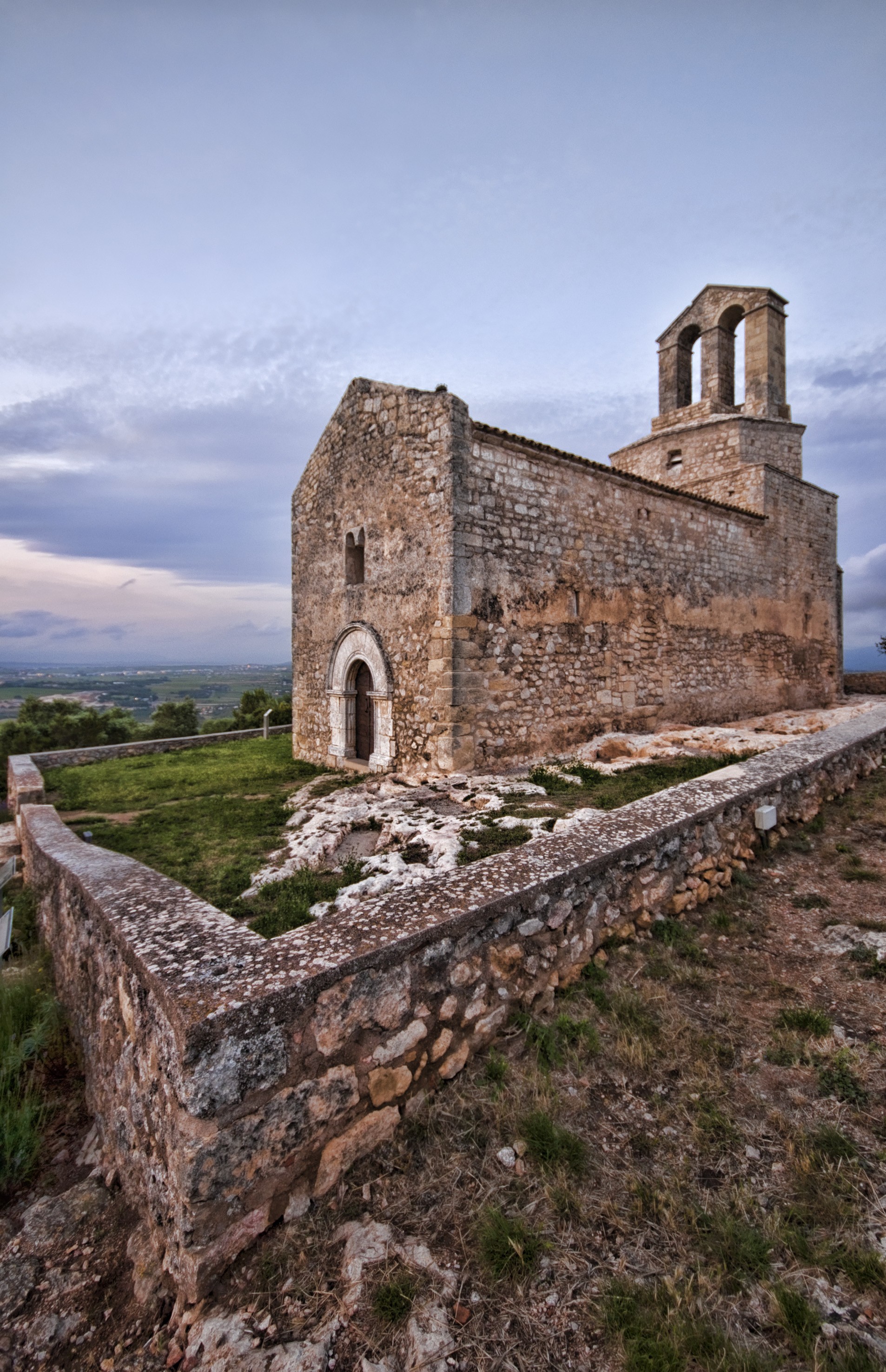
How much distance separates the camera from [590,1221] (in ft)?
6.60

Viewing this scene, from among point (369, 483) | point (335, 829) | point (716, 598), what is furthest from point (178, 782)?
point (716, 598)

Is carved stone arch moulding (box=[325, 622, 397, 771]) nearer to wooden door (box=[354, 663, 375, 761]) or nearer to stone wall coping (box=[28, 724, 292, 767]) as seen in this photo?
wooden door (box=[354, 663, 375, 761])

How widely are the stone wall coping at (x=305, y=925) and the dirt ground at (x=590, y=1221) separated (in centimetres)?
68

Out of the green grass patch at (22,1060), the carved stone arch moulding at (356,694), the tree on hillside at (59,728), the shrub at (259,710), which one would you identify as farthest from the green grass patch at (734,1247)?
the tree on hillside at (59,728)

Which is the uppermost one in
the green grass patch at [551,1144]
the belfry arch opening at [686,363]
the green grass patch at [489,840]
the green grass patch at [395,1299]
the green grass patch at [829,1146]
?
the belfry arch opening at [686,363]

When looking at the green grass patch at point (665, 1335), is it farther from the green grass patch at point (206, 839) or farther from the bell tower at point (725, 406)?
the bell tower at point (725, 406)

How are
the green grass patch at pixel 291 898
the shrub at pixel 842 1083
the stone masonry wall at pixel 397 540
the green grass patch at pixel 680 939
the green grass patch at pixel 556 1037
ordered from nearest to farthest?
the shrub at pixel 842 1083
the green grass patch at pixel 556 1037
the green grass patch at pixel 680 939
the green grass patch at pixel 291 898
the stone masonry wall at pixel 397 540

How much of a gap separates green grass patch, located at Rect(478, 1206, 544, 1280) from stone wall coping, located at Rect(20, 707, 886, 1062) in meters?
0.91

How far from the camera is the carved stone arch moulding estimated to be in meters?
9.73

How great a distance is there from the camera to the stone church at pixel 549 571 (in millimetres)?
8695

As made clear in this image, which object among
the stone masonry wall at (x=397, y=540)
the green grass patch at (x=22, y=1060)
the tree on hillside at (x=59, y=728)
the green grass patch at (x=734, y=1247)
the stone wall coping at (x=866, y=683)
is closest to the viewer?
the green grass patch at (x=734, y=1247)

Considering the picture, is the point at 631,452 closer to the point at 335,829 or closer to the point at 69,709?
the point at 335,829

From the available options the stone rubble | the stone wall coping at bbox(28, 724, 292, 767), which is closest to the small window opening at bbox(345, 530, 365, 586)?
the stone rubble

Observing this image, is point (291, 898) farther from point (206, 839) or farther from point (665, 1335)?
point (665, 1335)
